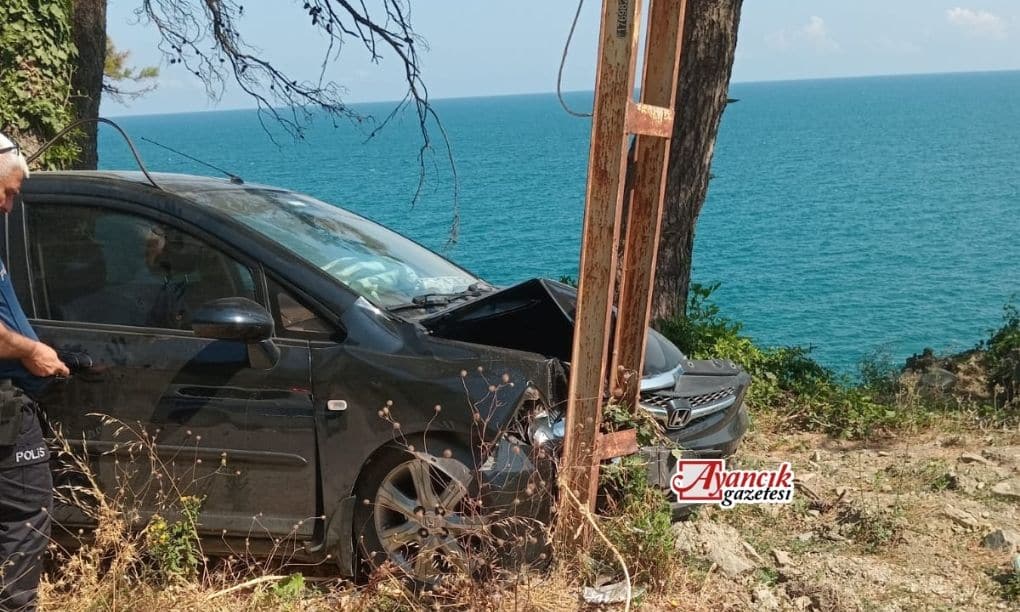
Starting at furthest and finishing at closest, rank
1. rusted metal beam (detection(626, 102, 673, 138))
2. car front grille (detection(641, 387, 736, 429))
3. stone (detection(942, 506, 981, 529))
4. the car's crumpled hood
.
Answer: stone (detection(942, 506, 981, 529))
car front grille (detection(641, 387, 736, 429))
the car's crumpled hood
rusted metal beam (detection(626, 102, 673, 138))

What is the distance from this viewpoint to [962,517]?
16.8 feet

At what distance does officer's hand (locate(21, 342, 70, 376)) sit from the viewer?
3.72 metres

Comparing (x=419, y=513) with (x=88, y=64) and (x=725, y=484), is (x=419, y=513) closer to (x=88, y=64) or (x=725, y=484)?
(x=725, y=484)

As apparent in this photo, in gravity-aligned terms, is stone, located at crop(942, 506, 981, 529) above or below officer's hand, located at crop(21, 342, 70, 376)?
below

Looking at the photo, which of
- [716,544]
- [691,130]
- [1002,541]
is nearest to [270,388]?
[716,544]

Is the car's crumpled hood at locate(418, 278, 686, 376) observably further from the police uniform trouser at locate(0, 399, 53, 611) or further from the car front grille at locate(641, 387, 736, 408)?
the police uniform trouser at locate(0, 399, 53, 611)

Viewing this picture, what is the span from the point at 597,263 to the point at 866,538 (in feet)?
6.85

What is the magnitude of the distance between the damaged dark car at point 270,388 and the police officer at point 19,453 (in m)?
0.39

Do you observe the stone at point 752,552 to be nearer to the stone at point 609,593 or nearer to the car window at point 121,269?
the stone at point 609,593

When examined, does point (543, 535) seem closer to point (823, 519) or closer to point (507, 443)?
point (507, 443)

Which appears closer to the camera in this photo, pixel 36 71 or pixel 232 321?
pixel 232 321

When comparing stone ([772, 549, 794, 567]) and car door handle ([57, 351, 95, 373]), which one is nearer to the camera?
car door handle ([57, 351, 95, 373])

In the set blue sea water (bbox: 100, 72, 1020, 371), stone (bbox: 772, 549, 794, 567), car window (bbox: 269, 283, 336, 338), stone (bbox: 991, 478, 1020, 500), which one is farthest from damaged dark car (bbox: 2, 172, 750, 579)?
blue sea water (bbox: 100, 72, 1020, 371)

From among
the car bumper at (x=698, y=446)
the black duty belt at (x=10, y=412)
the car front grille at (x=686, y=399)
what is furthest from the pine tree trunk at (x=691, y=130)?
the black duty belt at (x=10, y=412)
